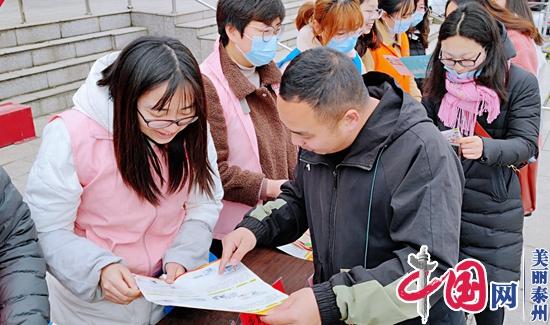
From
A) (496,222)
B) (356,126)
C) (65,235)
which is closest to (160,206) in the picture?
(65,235)

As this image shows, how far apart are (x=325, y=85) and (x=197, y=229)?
2.34 feet

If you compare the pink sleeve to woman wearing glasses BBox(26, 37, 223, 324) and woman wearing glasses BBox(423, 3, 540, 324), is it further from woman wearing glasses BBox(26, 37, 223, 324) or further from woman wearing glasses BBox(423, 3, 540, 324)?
woman wearing glasses BBox(26, 37, 223, 324)

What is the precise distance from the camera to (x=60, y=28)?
5703 millimetres

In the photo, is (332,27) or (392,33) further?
(392,33)

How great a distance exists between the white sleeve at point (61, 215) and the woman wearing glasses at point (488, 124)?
1379 millimetres

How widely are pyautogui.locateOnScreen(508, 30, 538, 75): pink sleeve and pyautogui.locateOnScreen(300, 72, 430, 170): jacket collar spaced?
163 cm

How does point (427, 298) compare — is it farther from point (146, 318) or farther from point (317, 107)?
point (146, 318)

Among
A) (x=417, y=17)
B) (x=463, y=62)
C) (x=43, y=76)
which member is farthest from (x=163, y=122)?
(x=43, y=76)

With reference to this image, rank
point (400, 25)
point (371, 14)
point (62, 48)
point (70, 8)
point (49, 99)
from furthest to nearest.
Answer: point (70, 8) < point (62, 48) < point (49, 99) < point (400, 25) < point (371, 14)

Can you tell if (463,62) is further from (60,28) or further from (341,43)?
(60,28)

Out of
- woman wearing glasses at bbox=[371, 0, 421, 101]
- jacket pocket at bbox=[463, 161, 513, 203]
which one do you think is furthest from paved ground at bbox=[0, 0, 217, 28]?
jacket pocket at bbox=[463, 161, 513, 203]

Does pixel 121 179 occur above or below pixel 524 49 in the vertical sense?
below

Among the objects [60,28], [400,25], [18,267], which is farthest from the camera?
[60,28]

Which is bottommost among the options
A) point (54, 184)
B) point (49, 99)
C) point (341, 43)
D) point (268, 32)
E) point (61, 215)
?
point (49, 99)
